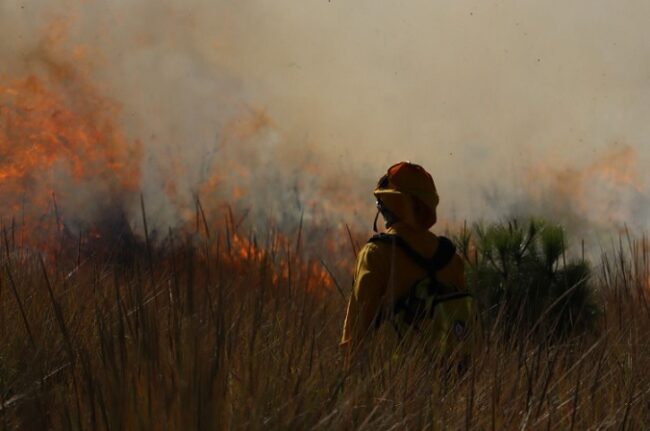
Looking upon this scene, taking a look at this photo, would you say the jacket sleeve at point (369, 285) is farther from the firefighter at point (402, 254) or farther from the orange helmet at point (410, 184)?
the orange helmet at point (410, 184)

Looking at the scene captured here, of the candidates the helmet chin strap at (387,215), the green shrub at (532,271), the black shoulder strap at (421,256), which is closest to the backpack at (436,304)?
the black shoulder strap at (421,256)

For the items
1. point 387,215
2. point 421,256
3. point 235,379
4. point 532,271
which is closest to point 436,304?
Result: point 421,256

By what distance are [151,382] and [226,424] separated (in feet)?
0.76

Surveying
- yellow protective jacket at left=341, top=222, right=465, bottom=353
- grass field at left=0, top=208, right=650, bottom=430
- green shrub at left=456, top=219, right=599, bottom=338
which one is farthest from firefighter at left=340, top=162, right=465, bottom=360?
green shrub at left=456, top=219, right=599, bottom=338

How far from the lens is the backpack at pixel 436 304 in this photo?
5.09m

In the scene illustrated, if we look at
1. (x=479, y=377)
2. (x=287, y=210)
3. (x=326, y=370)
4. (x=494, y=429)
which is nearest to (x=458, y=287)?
(x=479, y=377)

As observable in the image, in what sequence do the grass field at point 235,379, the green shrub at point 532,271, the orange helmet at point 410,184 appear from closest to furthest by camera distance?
1. the grass field at point 235,379
2. the orange helmet at point 410,184
3. the green shrub at point 532,271

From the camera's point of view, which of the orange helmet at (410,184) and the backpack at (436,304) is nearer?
the backpack at (436,304)

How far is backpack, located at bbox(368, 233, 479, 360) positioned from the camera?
509 centimetres

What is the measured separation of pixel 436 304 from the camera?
525 cm

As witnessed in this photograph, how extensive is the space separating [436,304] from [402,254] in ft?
0.97

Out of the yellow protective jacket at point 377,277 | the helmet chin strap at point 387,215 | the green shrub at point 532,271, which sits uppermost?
the helmet chin strap at point 387,215

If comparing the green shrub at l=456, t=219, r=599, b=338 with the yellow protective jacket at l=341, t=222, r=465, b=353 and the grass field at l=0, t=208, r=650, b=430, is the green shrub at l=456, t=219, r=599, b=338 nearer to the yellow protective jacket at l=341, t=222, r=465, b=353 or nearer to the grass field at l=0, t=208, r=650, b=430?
the yellow protective jacket at l=341, t=222, r=465, b=353

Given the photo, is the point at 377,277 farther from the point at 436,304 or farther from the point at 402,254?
the point at 436,304
